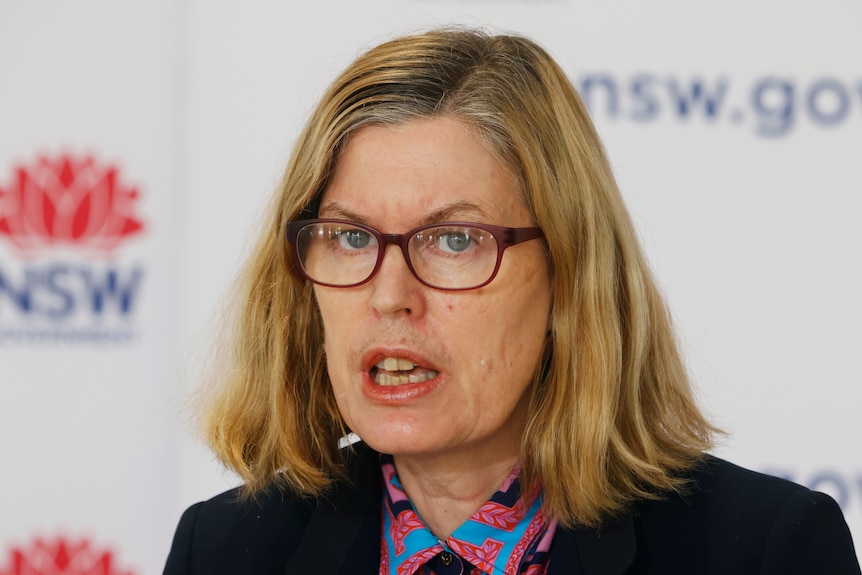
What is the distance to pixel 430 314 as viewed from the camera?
4.78 ft

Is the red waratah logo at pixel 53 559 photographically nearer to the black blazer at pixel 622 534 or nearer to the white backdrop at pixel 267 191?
the white backdrop at pixel 267 191

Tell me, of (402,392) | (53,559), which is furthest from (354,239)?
(53,559)

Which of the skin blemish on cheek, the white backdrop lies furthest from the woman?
the white backdrop

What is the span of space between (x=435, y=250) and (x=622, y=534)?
0.50 m

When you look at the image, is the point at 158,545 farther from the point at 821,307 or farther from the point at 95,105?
the point at 821,307

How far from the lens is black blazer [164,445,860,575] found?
1.43m

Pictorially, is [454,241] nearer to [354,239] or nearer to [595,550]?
[354,239]

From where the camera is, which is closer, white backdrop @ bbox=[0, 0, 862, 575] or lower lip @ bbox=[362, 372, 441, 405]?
lower lip @ bbox=[362, 372, 441, 405]

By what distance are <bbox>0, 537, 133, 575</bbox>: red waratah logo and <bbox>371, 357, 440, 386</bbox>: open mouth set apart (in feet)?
4.81

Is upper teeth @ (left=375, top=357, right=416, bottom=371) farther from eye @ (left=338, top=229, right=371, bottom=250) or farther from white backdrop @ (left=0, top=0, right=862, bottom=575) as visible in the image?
white backdrop @ (left=0, top=0, right=862, bottom=575)

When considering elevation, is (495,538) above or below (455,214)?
below

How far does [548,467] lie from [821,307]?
1.43 meters

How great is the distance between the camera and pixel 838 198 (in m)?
2.68

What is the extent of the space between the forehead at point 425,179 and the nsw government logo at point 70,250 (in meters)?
1.26
